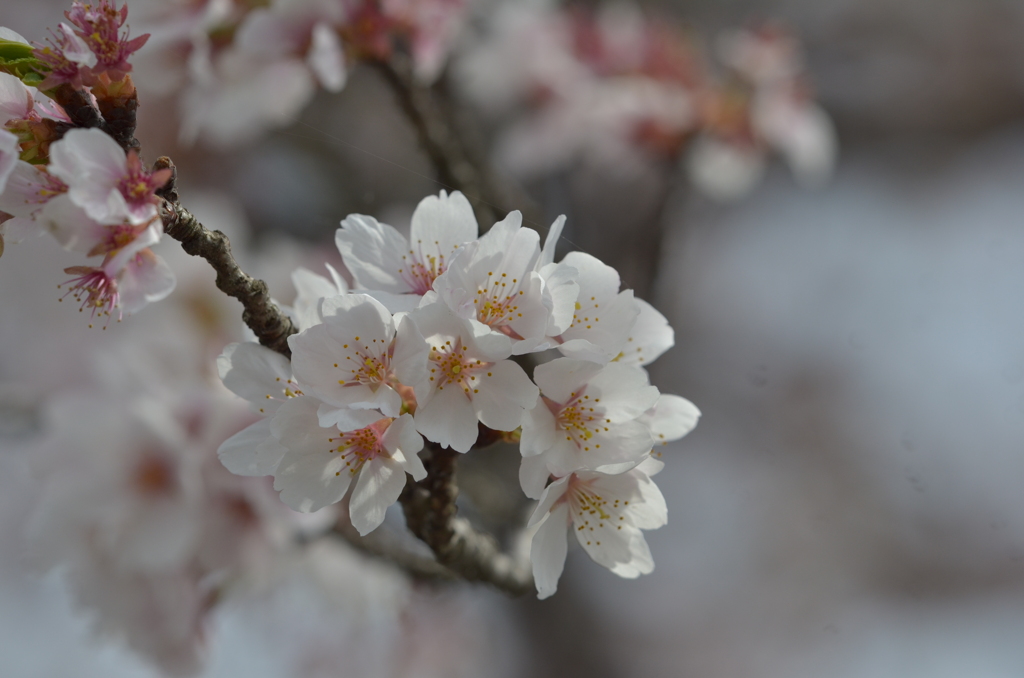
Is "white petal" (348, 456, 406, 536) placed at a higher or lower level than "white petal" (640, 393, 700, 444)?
lower

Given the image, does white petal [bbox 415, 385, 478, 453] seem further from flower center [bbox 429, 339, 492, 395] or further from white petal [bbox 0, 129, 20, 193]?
white petal [bbox 0, 129, 20, 193]

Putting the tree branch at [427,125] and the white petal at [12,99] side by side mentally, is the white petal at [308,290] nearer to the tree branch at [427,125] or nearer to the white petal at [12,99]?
the white petal at [12,99]

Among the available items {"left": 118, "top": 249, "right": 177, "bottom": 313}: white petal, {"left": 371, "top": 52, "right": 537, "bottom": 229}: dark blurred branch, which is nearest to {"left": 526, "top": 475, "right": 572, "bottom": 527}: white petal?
{"left": 118, "top": 249, "right": 177, "bottom": 313}: white petal

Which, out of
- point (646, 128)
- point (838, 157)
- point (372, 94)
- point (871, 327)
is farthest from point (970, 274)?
point (838, 157)

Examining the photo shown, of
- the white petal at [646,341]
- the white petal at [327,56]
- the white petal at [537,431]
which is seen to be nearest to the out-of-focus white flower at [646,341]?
the white petal at [646,341]

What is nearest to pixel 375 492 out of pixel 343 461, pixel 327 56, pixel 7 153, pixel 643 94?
pixel 343 461

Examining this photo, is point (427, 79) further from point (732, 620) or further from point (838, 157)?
point (732, 620)
